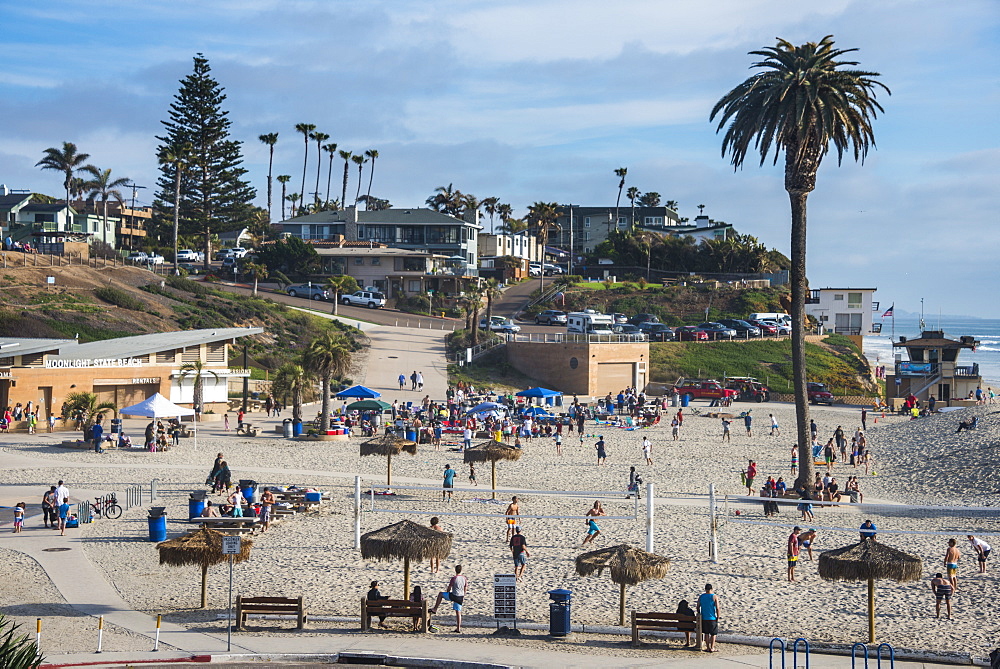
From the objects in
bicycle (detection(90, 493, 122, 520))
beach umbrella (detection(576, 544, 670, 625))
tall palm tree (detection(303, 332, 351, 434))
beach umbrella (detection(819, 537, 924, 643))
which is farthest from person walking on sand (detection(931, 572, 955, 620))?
tall palm tree (detection(303, 332, 351, 434))

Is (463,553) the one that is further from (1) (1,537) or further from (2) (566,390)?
(2) (566,390)

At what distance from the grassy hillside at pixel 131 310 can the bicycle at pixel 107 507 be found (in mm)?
31677

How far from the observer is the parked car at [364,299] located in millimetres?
76562

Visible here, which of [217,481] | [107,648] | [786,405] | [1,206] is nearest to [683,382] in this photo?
[786,405]

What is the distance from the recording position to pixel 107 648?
14.8 metres

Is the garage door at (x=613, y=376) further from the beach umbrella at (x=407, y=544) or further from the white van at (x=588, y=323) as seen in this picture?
the beach umbrella at (x=407, y=544)

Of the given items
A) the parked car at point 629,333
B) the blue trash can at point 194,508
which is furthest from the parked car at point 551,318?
the blue trash can at point 194,508

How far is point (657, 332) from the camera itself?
68.6 meters

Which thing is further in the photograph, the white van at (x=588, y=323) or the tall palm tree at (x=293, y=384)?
the white van at (x=588, y=323)

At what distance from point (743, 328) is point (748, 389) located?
14.3 m

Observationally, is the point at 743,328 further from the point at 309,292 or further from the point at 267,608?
the point at 267,608

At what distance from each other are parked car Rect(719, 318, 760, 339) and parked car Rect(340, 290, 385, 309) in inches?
1074

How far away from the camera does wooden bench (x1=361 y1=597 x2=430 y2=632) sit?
1609 cm

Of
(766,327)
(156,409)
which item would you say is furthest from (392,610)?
(766,327)
